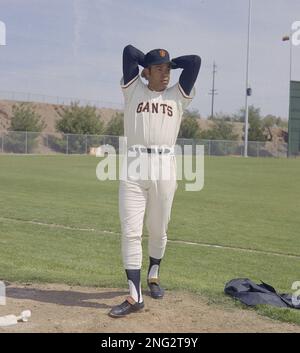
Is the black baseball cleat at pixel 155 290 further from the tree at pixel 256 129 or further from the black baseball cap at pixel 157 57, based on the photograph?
the tree at pixel 256 129

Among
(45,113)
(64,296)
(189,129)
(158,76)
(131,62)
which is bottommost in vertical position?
(64,296)

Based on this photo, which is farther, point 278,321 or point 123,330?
point 278,321

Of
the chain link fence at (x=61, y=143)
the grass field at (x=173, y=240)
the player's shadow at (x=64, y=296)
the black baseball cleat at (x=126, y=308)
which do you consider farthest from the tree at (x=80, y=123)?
the black baseball cleat at (x=126, y=308)

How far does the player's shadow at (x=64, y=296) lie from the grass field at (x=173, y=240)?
1.83 ft

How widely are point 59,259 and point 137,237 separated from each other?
389 cm

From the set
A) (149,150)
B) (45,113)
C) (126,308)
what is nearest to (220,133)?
(45,113)

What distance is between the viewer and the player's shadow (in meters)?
5.43

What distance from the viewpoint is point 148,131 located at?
522cm

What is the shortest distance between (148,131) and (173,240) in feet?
21.9

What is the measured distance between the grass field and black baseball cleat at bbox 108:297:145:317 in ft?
2.81

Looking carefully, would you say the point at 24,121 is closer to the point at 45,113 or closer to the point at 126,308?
the point at 45,113
